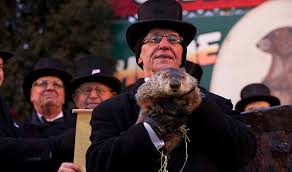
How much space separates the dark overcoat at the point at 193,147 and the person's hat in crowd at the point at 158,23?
0.48 m

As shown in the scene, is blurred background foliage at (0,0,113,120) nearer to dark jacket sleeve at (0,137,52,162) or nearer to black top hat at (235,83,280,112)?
black top hat at (235,83,280,112)

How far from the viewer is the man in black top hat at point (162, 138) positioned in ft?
8.82

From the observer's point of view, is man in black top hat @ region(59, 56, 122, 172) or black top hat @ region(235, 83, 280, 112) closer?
man in black top hat @ region(59, 56, 122, 172)

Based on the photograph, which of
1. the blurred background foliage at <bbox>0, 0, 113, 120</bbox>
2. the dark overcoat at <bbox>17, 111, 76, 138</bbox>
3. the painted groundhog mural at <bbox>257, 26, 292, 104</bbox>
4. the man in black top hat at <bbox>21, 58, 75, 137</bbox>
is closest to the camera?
the dark overcoat at <bbox>17, 111, 76, 138</bbox>

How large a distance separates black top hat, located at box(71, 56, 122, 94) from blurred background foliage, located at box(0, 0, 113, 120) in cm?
299

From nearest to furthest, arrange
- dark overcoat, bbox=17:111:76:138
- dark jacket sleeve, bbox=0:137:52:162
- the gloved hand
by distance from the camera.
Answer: dark jacket sleeve, bbox=0:137:52:162
the gloved hand
dark overcoat, bbox=17:111:76:138

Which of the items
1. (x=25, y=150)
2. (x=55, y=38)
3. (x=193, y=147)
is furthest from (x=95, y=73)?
(x=55, y=38)

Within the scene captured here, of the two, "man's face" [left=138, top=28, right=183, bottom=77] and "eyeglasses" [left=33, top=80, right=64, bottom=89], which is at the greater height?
"man's face" [left=138, top=28, right=183, bottom=77]

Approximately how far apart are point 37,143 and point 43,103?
4.53 ft

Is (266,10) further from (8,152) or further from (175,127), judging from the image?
(175,127)

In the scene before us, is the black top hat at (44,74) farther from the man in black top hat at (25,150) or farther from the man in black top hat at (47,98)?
the man in black top hat at (25,150)

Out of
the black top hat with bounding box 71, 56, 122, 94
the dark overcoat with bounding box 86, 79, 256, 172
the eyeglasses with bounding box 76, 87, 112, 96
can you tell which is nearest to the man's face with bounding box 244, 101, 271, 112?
the black top hat with bounding box 71, 56, 122, 94

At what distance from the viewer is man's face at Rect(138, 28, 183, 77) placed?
2992 millimetres

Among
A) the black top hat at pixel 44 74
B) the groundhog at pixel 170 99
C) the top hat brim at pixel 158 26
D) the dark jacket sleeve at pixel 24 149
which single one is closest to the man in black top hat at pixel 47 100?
the black top hat at pixel 44 74
